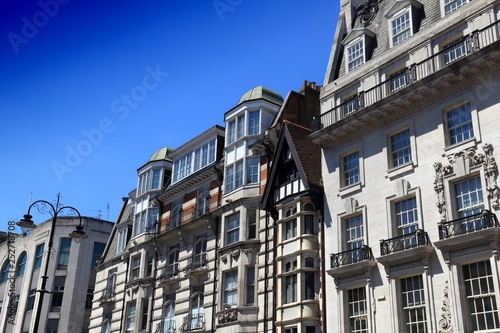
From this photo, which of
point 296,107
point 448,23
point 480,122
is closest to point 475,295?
point 480,122

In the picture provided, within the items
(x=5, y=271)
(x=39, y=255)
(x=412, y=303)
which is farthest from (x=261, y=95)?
(x=5, y=271)

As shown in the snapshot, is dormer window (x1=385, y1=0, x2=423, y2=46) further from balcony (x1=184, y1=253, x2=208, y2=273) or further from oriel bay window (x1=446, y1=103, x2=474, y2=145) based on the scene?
balcony (x1=184, y1=253, x2=208, y2=273)

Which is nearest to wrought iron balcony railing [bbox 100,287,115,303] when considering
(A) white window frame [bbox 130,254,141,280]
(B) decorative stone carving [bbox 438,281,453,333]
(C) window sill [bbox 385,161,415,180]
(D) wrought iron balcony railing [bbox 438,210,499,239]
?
(A) white window frame [bbox 130,254,141,280]

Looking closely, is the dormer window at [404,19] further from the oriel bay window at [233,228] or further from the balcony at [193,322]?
the balcony at [193,322]

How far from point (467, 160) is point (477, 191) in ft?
4.13

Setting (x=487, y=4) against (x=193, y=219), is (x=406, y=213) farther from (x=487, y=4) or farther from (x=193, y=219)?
(x=193, y=219)

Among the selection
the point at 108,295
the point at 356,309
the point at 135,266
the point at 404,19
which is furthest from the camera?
the point at 108,295

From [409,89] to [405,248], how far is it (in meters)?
6.84

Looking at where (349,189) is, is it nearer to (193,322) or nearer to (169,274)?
(193,322)

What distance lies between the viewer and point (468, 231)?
851 inches

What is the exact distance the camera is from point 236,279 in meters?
32.6

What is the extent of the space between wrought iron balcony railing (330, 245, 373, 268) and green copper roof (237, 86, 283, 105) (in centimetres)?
1329

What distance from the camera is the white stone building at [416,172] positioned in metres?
21.7

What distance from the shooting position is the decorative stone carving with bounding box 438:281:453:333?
21.3 m
